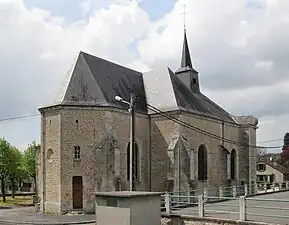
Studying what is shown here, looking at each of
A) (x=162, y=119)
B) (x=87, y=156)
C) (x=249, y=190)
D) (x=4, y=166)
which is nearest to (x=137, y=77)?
(x=162, y=119)

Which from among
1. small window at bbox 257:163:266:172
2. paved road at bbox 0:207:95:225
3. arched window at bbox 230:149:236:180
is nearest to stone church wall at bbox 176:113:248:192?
arched window at bbox 230:149:236:180

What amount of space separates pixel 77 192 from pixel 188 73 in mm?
18388

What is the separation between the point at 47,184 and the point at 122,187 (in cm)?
558

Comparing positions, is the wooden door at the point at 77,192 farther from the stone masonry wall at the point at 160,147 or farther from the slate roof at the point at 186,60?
the slate roof at the point at 186,60

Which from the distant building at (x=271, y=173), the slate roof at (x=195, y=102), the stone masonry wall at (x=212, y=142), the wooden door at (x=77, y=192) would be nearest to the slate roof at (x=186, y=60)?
the slate roof at (x=195, y=102)

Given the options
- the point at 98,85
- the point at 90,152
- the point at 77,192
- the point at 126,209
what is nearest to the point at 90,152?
the point at 90,152

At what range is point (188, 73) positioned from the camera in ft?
141

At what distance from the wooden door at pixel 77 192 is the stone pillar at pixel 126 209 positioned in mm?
16252

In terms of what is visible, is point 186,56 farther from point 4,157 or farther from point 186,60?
point 4,157

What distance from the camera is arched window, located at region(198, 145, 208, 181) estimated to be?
125 ft

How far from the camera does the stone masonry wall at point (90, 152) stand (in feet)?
Result: 100

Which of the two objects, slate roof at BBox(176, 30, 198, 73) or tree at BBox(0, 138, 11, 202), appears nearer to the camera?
slate roof at BBox(176, 30, 198, 73)

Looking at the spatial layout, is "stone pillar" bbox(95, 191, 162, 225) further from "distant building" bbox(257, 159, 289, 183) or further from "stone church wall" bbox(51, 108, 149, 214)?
"distant building" bbox(257, 159, 289, 183)

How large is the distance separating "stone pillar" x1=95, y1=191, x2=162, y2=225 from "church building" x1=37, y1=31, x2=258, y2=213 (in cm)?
1215
